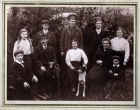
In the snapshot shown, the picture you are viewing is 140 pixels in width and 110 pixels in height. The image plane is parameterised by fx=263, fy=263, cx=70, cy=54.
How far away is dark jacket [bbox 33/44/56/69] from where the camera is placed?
4.67 feet

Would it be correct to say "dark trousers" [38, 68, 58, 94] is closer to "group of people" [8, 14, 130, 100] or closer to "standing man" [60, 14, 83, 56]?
"group of people" [8, 14, 130, 100]

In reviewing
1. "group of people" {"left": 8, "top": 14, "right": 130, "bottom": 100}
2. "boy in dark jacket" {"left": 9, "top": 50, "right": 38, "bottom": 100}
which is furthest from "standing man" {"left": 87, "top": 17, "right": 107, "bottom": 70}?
"boy in dark jacket" {"left": 9, "top": 50, "right": 38, "bottom": 100}

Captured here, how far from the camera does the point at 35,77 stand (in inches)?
55.9

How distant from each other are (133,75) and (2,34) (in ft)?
2.43

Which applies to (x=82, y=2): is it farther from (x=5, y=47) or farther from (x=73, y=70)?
(x=5, y=47)

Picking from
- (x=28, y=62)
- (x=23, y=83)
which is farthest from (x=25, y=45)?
(x=23, y=83)

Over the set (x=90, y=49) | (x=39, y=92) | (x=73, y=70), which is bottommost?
(x=39, y=92)

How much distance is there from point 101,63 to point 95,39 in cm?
13

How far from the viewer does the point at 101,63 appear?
143 centimetres

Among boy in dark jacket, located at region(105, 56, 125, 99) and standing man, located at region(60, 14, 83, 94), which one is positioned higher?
standing man, located at region(60, 14, 83, 94)

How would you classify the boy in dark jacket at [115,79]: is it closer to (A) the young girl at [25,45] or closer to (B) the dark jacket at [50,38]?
(B) the dark jacket at [50,38]

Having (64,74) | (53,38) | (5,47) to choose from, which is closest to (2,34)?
(5,47)

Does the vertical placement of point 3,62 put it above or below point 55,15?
below

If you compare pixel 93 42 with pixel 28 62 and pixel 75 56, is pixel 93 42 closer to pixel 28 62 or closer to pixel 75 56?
pixel 75 56
